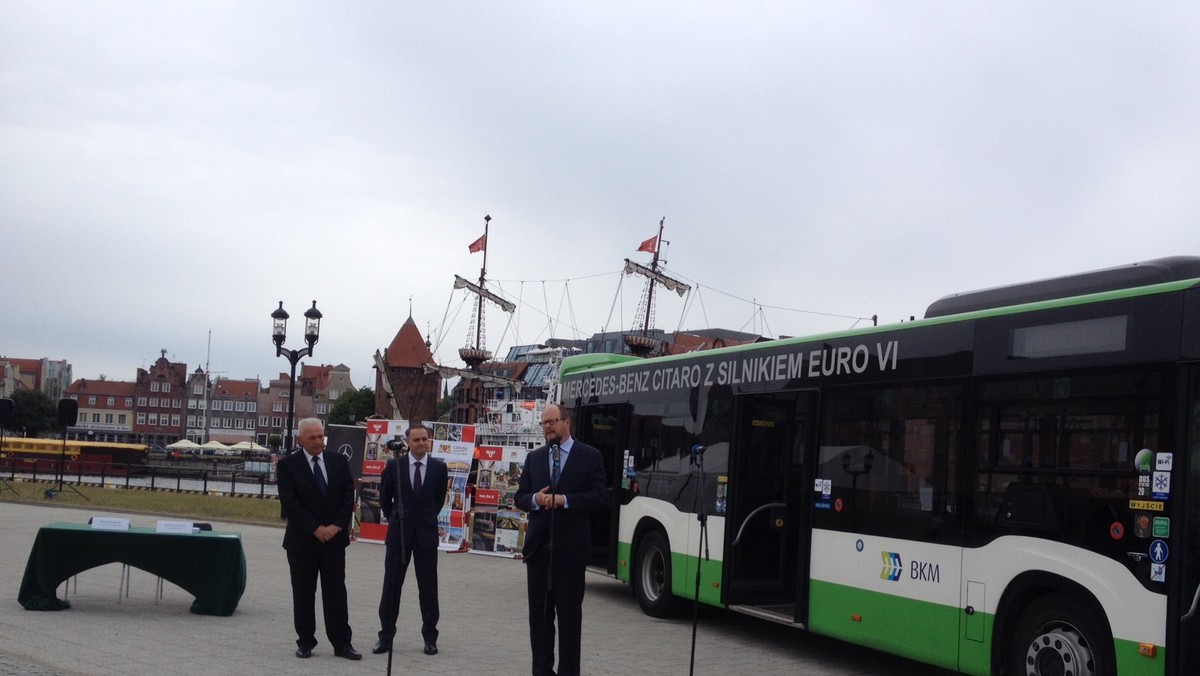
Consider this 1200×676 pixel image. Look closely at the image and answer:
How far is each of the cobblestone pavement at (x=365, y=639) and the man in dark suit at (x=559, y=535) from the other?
4.58 feet

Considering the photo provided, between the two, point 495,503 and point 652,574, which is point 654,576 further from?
point 495,503

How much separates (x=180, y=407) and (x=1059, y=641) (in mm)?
170252

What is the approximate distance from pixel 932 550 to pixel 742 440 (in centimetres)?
344

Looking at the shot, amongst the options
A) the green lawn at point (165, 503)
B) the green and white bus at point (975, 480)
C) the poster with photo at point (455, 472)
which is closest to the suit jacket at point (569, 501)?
the green and white bus at point (975, 480)

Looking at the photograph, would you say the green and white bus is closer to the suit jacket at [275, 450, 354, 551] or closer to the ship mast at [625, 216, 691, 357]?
the suit jacket at [275, 450, 354, 551]

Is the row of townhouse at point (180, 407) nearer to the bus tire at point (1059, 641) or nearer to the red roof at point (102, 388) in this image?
the red roof at point (102, 388)

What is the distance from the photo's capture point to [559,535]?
833cm

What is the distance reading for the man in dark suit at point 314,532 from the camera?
986 cm

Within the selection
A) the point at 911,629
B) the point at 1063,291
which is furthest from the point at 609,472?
the point at 1063,291

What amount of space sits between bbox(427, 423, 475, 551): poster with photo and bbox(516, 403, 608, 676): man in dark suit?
1342 cm

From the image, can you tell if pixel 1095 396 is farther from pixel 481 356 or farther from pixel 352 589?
pixel 481 356

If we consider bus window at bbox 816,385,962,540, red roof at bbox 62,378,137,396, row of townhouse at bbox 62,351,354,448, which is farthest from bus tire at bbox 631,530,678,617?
red roof at bbox 62,378,137,396

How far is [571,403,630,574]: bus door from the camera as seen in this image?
15297 millimetres

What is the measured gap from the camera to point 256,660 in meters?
9.60
